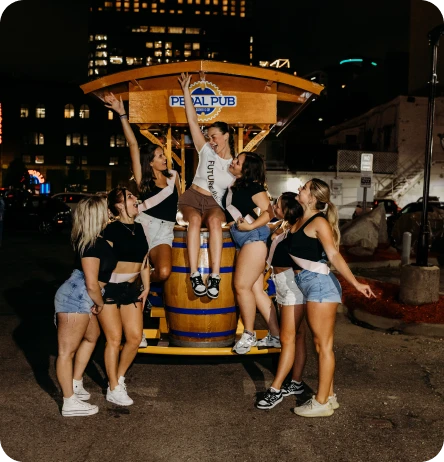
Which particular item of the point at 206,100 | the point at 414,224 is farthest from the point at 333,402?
the point at 414,224

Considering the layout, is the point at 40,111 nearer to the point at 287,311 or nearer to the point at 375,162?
the point at 375,162

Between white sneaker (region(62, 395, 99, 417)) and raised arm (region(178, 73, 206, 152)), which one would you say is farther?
raised arm (region(178, 73, 206, 152))

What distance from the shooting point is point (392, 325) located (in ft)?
26.3

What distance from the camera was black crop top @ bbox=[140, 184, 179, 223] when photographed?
587 cm

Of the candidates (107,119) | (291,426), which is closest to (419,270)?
(291,426)

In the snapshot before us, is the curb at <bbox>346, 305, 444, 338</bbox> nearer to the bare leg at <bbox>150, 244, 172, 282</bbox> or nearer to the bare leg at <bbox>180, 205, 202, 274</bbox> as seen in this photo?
the bare leg at <bbox>180, 205, 202, 274</bbox>

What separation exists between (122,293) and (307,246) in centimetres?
165

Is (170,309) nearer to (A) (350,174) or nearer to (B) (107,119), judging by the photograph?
(A) (350,174)

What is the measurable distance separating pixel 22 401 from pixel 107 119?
78941mm

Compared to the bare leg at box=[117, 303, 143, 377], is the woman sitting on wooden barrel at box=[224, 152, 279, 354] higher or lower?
higher

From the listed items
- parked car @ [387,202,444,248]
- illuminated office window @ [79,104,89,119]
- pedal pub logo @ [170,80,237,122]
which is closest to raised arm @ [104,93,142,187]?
pedal pub logo @ [170,80,237,122]

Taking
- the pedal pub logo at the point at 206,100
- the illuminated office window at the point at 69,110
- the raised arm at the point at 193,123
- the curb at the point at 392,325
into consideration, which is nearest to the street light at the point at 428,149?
the curb at the point at 392,325

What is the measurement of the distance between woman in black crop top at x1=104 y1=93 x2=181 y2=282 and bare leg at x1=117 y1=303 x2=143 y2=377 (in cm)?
80

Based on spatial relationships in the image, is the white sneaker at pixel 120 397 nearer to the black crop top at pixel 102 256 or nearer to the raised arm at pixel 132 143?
the black crop top at pixel 102 256
